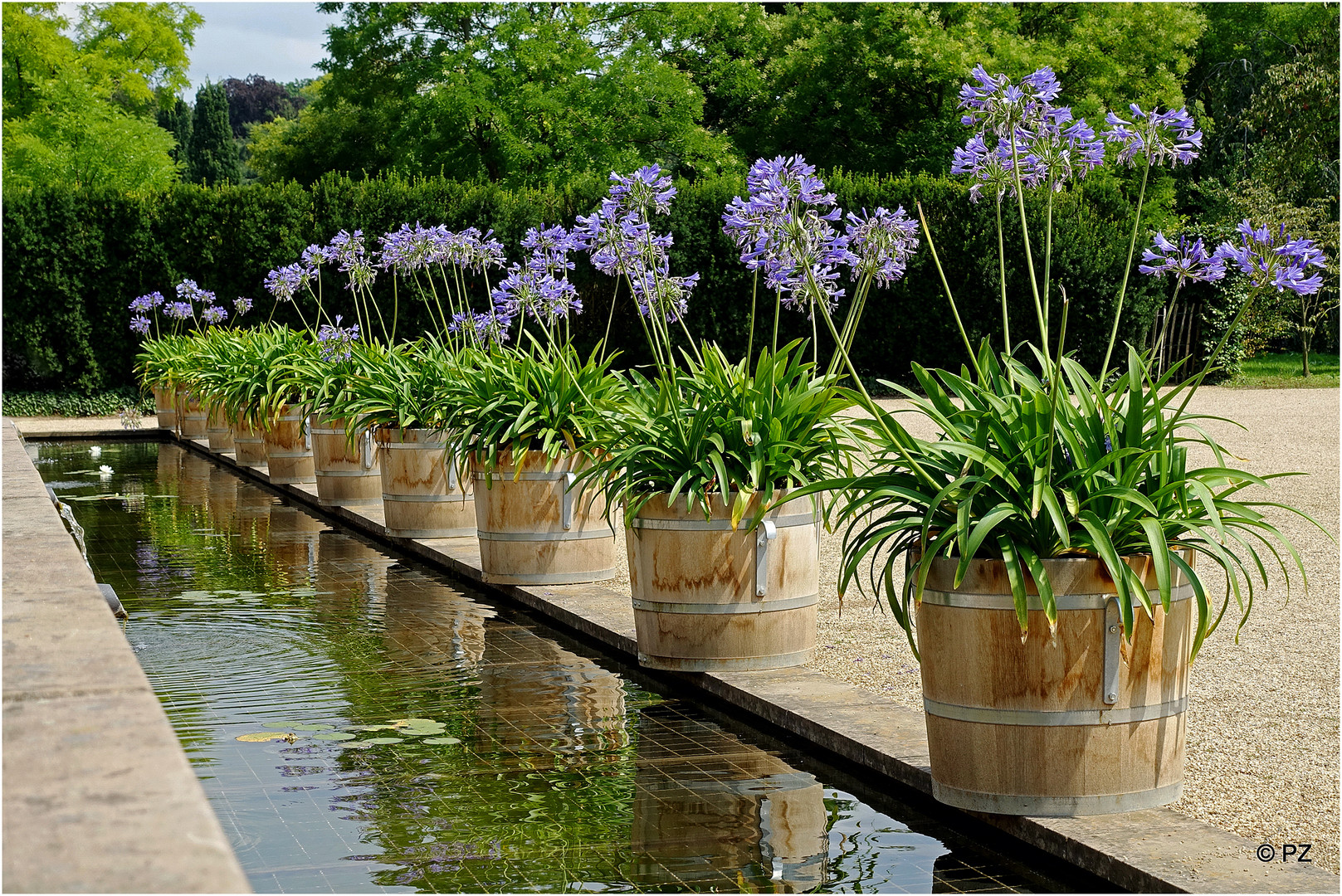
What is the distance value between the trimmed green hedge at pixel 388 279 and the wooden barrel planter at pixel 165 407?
9.22 feet

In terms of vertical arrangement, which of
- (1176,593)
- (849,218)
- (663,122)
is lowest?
(1176,593)

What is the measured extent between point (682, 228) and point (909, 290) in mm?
4183

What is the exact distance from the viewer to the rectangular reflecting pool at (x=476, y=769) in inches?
137

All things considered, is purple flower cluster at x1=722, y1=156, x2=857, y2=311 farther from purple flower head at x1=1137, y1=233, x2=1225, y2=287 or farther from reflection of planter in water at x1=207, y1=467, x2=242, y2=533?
reflection of planter in water at x1=207, y1=467, x2=242, y2=533

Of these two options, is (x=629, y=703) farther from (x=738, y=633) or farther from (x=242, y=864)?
(x=242, y=864)

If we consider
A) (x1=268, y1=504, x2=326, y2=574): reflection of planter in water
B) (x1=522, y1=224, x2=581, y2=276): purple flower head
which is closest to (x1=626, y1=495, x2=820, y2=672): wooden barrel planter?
(x1=522, y1=224, x2=581, y2=276): purple flower head

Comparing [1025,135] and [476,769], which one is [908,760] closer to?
[476,769]

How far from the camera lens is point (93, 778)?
1.96 meters

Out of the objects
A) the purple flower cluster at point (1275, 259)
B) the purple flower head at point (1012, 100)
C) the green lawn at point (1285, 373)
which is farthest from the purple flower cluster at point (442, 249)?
the green lawn at point (1285, 373)

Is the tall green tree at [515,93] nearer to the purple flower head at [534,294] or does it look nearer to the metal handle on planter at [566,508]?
the purple flower head at [534,294]

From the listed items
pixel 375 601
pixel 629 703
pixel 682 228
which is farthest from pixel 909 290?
pixel 629 703

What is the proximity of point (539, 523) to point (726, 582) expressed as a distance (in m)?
2.10

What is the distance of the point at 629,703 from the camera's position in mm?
5199

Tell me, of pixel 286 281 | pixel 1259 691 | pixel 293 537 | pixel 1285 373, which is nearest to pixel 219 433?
pixel 286 281
